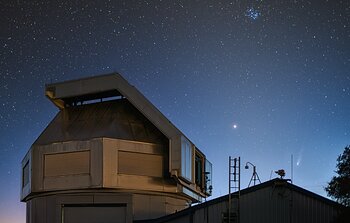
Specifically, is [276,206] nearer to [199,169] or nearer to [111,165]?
[111,165]

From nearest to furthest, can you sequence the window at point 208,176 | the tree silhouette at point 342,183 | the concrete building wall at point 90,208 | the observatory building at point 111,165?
the tree silhouette at point 342,183
the observatory building at point 111,165
the concrete building wall at point 90,208
the window at point 208,176

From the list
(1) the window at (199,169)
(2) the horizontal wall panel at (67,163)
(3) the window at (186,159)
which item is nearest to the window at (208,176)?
(1) the window at (199,169)

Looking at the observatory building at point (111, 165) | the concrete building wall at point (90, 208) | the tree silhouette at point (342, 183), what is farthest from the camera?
the concrete building wall at point (90, 208)

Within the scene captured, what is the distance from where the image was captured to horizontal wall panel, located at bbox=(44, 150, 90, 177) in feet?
124

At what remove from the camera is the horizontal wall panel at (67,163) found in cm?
3788

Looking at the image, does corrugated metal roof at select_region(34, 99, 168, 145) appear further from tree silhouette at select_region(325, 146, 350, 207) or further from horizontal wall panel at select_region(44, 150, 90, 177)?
tree silhouette at select_region(325, 146, 350, 207)

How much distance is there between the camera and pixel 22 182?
146 feet

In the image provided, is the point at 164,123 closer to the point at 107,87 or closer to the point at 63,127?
the point at 107,87

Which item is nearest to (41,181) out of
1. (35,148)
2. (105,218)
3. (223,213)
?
(35,148)

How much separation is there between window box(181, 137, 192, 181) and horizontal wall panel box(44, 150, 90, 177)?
21.8 ft

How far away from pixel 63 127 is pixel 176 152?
31.9 ft

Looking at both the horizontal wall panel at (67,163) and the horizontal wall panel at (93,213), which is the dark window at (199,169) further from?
the horizontal wall panel at (67,163)

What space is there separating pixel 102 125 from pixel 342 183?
18.0 meters

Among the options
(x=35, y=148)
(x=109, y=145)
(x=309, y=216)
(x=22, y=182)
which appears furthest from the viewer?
(x=22, y=182)
